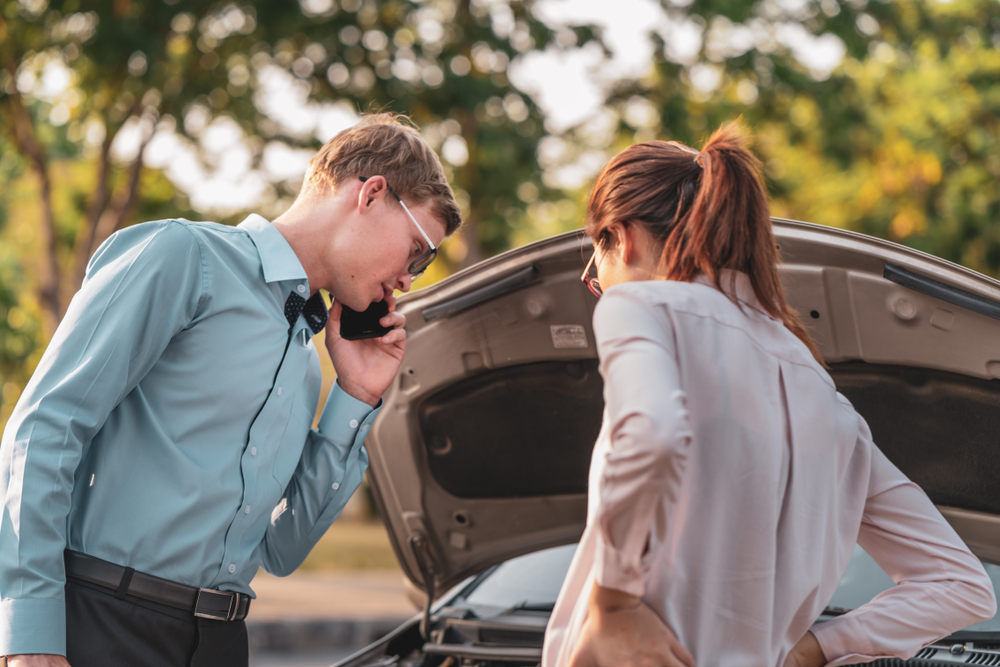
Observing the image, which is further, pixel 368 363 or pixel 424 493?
pixel 424 493

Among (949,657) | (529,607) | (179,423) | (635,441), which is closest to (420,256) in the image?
(179,423)

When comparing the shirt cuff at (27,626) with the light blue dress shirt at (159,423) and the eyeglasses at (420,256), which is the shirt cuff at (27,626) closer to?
the light blue dress shirt at (159,423)

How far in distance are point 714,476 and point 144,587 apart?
1.06m

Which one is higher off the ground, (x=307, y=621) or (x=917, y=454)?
(x=917, y=454)

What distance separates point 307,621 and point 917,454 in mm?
6357

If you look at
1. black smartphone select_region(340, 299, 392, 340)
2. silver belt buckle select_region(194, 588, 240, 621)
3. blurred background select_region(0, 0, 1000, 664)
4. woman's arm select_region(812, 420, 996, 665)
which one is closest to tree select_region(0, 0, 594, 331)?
blurred background select_region(0, 0, 1000, 664)

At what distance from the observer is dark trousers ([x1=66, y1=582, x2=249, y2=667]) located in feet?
5.04

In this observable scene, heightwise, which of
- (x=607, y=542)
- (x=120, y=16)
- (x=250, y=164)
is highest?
(x=120, y=16)

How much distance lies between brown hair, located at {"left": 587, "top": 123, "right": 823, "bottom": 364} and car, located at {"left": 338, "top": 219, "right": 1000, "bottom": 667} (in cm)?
64

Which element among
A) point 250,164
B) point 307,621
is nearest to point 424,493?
point 307,621

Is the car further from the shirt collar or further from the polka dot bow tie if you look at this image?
the shirt collar

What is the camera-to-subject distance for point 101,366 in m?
1.51

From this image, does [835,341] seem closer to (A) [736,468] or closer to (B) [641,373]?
(A) [736,468]

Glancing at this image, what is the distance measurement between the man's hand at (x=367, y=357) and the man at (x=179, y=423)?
12 centimetres
